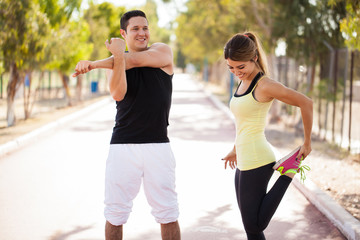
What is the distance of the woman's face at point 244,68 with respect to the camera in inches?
134

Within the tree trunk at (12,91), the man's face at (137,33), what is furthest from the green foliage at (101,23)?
the man's face at (137,33)

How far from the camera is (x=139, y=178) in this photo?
11.0ft

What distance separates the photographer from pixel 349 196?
613 cm

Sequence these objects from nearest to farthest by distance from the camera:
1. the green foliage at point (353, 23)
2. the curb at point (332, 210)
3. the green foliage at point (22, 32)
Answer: the curb at point (332, 210)
the green foliage at point (353, 23)
the green foliage at point (22, 32)

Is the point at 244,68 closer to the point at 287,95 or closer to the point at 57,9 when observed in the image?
the point at 287,95

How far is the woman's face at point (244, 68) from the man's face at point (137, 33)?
0.58 m

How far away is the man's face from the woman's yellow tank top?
746mm

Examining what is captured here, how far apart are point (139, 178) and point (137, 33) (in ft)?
3.15

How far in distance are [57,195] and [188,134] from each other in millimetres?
6506

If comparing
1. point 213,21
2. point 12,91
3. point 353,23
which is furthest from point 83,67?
point 213,21

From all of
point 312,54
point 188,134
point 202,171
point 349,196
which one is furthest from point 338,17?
point 349,196

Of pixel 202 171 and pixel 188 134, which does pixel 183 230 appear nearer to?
pixel 202 171

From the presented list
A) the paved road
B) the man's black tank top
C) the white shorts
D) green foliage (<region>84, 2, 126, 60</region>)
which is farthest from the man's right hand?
green foliage (<region>84, 2, 126, 60</region>)

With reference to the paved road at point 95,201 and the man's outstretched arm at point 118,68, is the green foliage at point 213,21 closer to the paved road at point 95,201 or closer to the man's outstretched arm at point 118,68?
the paved road at point 95,201
